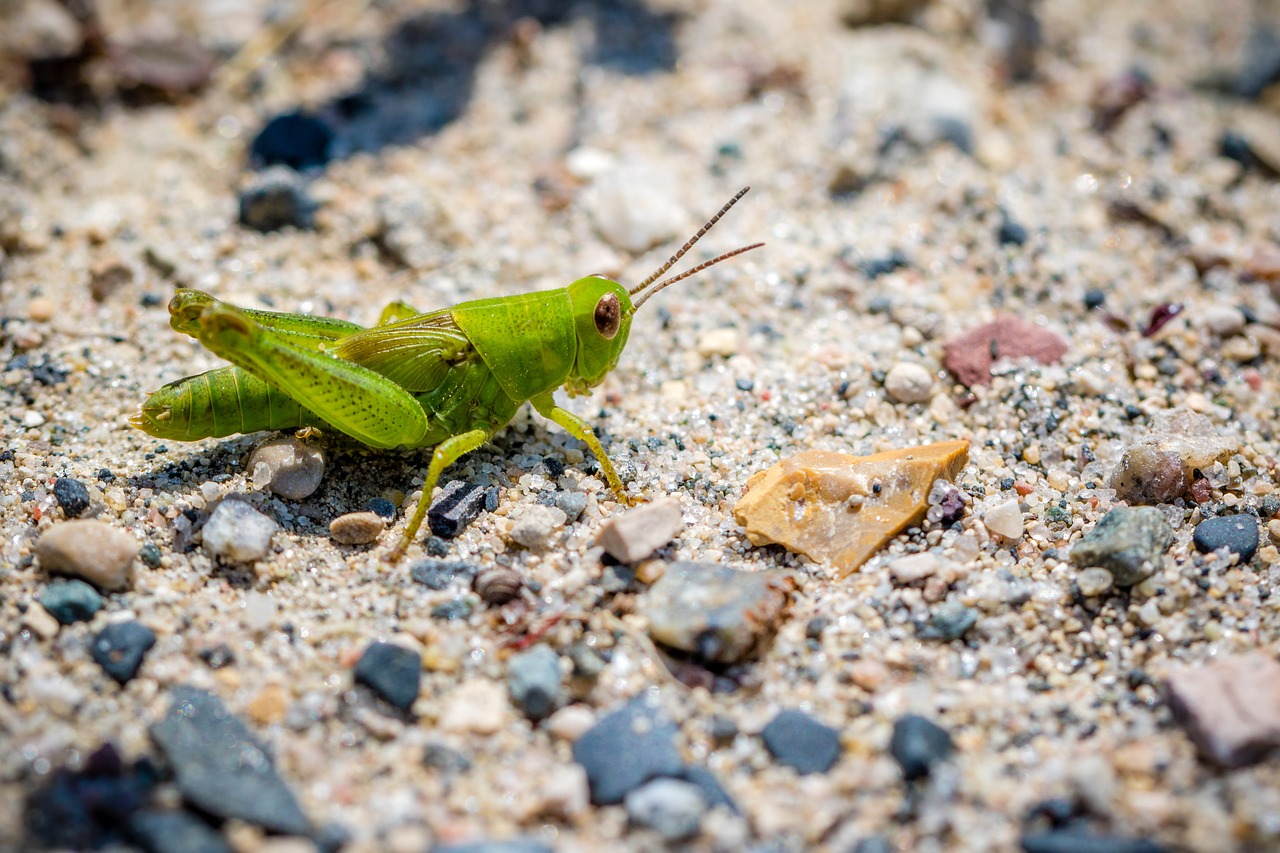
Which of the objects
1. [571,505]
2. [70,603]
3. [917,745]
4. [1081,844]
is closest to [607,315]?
[571,505]

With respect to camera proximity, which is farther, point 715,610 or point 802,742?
point 715,610

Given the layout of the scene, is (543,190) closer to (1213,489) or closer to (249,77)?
(249,77)

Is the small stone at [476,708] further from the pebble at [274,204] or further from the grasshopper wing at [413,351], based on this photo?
the pebble at [274,204]

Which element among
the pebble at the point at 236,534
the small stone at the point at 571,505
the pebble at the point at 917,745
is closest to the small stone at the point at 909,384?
the small stone at the point at 571,505

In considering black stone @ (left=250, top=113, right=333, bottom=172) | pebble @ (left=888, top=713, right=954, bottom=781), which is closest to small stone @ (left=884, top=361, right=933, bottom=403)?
pebble @ (left=888, top=713, right=954, bottom=781)

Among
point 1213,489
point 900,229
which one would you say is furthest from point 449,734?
point 900,229

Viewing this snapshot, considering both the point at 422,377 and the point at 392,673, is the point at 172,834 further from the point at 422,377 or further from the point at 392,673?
the point at 422,377
